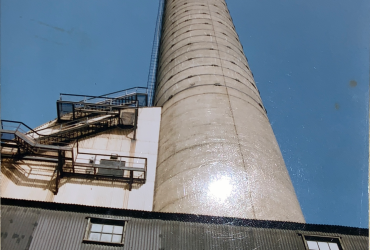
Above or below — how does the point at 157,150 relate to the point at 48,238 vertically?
above

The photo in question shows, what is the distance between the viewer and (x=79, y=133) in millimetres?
17219

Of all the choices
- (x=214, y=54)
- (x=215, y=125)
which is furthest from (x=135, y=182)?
(x=214, y=54)

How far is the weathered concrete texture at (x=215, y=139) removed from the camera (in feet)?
41.9

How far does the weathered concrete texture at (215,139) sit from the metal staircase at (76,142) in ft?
5.59

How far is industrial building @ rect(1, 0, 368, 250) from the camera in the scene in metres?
9.80

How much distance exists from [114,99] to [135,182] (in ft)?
20.6

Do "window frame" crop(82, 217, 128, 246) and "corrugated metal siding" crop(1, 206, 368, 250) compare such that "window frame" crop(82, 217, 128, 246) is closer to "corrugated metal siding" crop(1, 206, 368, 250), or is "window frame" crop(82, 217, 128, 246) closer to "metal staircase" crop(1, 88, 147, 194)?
"corrugated metal siding" crop(1, 206, 368, 250)

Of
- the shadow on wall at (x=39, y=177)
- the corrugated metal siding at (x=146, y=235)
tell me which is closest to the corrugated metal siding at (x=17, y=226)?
the corrugated metal siding at (x=146, y=235)

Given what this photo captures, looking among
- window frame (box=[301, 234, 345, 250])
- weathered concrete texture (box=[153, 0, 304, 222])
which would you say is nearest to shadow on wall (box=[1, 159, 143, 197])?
weathered concrete texture (box=[153, 0, 304, 222])

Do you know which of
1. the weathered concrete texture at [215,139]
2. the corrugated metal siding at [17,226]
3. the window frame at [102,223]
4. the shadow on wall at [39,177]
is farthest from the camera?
the shadow on wall at [39,177]

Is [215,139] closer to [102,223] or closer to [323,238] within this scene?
[323,238]

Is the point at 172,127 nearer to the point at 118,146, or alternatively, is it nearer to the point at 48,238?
the point at 118,146

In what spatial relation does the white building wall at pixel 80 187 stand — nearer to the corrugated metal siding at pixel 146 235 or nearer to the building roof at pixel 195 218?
the building roof at pixel 195 218

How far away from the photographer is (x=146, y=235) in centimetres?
977
